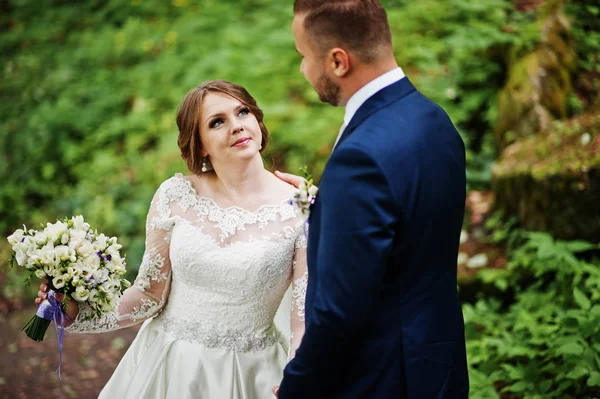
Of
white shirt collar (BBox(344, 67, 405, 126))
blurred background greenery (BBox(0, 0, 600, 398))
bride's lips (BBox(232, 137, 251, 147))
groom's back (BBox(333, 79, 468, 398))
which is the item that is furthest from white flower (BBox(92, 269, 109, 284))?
blurred background greenery (BBox(0, 0, 600, 398))

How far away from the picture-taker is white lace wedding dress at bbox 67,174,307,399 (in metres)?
2.45

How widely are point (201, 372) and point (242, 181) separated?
0.84 metres

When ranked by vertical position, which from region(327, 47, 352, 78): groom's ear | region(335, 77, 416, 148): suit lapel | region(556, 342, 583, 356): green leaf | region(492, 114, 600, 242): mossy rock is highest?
region(327, 47, 352, 78): groom's ear

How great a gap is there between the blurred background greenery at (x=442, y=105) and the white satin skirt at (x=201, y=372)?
1.29 metres

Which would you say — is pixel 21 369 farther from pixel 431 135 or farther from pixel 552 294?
pixel 431 135

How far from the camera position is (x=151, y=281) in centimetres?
263

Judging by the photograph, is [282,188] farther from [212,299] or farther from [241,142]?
[212,299]

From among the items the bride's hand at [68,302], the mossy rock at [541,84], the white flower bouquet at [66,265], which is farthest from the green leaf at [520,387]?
the mossy rock at [541,84]

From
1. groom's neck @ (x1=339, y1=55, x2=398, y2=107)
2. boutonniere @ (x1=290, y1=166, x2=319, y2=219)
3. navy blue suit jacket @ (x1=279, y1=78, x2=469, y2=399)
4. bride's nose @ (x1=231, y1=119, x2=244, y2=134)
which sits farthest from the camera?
bride's nose @ (x1=231, y1=119, x2=244, y2=134)

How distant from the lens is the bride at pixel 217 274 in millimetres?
2461

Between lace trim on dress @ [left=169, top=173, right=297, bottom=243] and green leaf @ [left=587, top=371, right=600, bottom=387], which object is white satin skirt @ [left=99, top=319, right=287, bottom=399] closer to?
lace trim on dress @ [left=169, top=173, right=297, bottom=243]

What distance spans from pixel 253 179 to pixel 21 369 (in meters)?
3.63

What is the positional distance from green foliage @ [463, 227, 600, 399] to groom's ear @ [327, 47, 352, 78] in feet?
6.80

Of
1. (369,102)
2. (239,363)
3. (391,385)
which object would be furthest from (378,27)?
(239,363)
